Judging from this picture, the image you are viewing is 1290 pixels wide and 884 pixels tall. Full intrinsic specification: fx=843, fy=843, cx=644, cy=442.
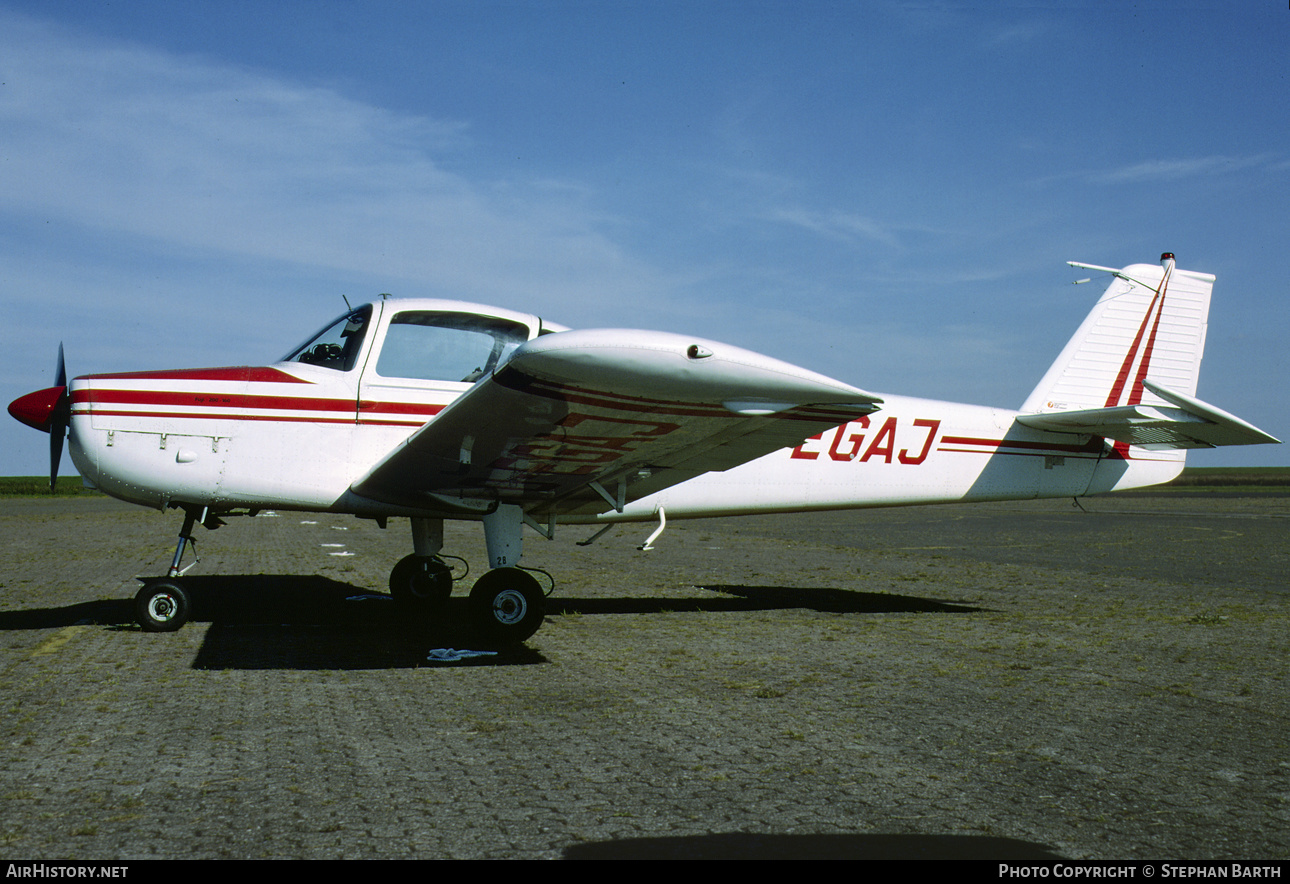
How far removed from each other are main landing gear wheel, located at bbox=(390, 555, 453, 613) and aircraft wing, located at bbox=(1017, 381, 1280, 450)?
18.7 ft

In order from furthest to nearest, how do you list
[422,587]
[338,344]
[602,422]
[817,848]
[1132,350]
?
[1132,350] → [422,587] → [338,344] → [602,422] → [817,848]

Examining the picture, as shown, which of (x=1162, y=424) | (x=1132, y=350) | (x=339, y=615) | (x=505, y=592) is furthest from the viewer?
(x=1132, y=350)

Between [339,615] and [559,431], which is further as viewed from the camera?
[339,615]

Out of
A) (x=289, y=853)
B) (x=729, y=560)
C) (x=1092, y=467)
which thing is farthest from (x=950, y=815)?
(x=729, y=560)

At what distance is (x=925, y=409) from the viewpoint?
8.03 metres

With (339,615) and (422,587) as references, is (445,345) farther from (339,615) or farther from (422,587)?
(339,615)

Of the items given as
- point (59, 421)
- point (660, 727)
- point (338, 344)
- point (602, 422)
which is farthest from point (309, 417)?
point (660, 727)

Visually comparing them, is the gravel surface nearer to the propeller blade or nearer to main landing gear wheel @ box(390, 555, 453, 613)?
main landing gear wheel @ box(390, 555, 453, 613)

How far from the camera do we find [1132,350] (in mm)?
8695

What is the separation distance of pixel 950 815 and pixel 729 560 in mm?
9922

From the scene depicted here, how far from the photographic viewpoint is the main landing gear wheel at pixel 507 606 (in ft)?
18.9

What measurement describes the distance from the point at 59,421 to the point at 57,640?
5.04ft

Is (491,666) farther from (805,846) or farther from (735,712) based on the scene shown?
(805,846)

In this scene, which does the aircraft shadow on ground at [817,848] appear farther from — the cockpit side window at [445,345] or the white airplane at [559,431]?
the cockpit side window at [445,345]
